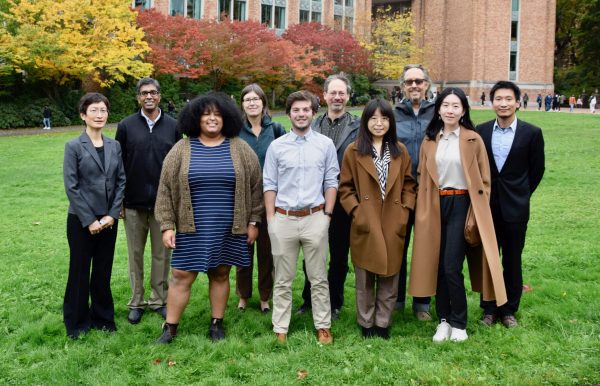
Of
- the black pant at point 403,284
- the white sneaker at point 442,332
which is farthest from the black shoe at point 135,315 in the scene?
the white sneaker at point 442,332

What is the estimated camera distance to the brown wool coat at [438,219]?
494 centimetres

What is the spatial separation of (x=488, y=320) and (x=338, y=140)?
2.17m

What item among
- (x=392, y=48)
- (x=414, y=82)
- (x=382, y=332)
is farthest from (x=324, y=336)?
(x=392, y=48)

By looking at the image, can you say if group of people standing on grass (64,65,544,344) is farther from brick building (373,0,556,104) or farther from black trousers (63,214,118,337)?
brick building (373,0,556,104)

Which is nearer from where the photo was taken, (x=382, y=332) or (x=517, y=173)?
(x=382, y=332)

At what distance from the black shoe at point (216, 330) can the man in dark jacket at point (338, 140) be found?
3.63 ft

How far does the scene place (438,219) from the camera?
5.04m

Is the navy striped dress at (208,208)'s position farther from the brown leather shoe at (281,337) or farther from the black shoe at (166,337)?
the brown leather shoe at (281,337)

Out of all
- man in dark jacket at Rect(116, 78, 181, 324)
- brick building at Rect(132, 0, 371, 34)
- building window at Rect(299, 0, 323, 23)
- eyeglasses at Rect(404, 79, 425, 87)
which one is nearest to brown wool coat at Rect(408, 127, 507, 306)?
eyeglasses at Rect(404, 79, 425, 87)

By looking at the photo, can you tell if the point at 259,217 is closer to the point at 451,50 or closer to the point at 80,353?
the point at 80,353

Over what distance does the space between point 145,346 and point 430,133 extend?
10.1 ft

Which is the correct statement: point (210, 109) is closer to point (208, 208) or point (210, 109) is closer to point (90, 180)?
point (208, 208)

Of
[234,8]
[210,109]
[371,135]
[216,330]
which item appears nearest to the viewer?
[210,109]

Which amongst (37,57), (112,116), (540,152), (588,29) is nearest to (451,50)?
(588,29)
